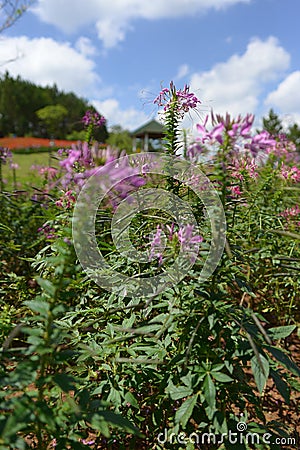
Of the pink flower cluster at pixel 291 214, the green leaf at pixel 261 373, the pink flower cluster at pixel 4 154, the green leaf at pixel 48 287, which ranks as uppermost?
the pink flower cluster at pixel 4 154

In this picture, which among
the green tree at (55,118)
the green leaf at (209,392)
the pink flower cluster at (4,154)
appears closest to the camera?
the green leaf at (209,392)

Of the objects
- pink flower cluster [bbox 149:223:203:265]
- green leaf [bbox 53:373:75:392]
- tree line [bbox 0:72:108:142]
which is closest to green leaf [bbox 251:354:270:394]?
pink flower cluster [bbox 149:223:203:265]

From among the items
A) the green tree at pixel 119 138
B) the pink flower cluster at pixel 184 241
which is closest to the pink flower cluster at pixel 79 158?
the pink flower cluster at pixel 184 241

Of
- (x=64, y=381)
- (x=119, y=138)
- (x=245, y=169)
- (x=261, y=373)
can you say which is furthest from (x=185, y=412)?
(x=119, y=138)

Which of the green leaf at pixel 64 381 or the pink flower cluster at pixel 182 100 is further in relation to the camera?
the pink flower cluster at pixel 182 100

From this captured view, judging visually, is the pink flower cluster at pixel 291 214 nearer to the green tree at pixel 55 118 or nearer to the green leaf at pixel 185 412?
the green leaf at pixel 185 412

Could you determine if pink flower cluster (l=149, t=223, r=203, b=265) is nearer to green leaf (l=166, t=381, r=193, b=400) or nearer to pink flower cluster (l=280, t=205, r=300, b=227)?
green leaf (l=166, t=381, r=193, b=400)

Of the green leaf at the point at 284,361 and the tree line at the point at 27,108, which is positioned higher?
the tree line at the point at 27,108

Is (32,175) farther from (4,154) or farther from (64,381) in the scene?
(64,381)

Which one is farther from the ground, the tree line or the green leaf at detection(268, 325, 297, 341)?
the tree line

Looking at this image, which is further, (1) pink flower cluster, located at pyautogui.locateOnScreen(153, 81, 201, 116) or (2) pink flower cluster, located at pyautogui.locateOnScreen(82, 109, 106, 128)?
(2) pink flower cluster, located at pyautogui.locateOnScreen(82, 109, 106, 128)

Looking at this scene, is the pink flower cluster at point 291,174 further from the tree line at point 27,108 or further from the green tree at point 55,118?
the tree line at point 27,108

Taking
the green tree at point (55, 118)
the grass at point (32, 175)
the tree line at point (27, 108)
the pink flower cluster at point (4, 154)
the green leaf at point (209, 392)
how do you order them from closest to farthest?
the green leaf at point (209, 392) < the pink flower cluster at point (4, 154) < the grass at point (32, 175) < the green tree at point (55, 118) < the tree line at point (27, 108)

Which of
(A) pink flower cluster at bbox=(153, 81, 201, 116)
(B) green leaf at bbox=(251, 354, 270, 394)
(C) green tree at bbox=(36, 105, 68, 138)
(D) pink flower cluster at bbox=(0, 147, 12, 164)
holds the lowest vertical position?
(B) green leaf at bbox=(251, 354, 270, 394)
